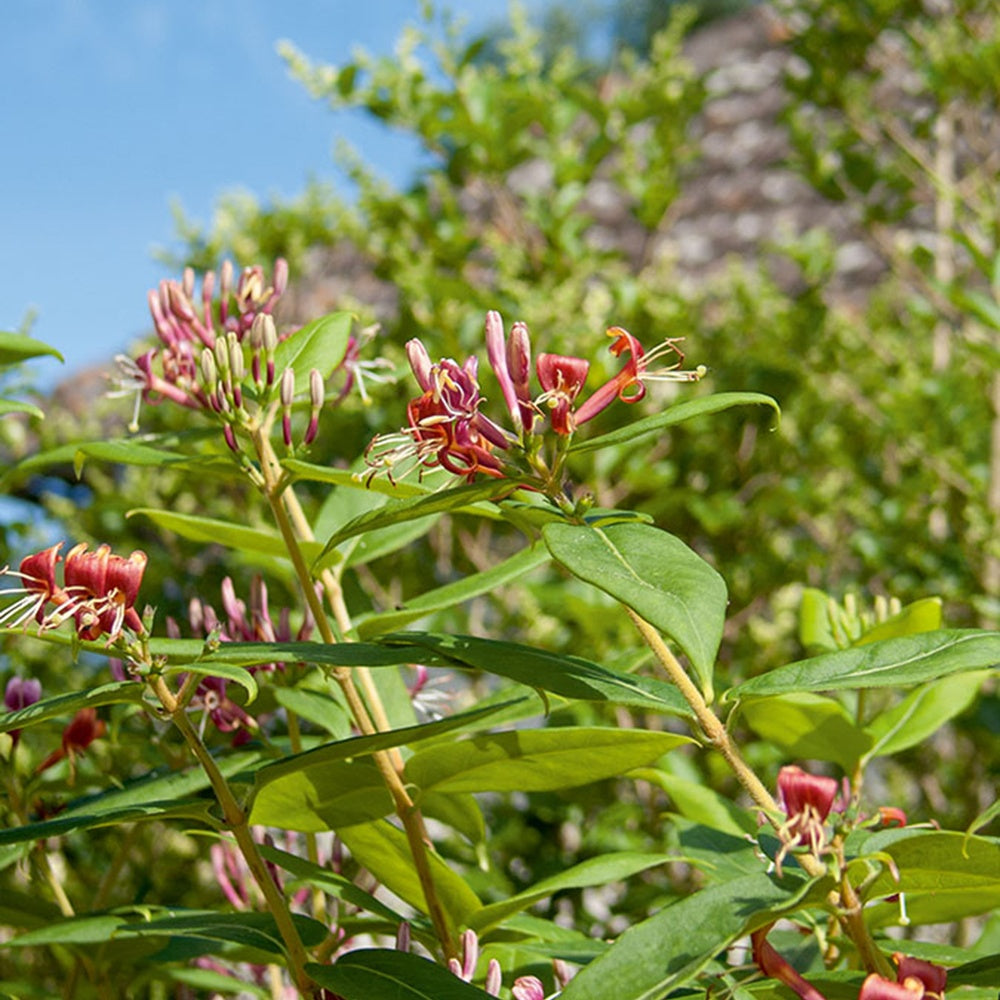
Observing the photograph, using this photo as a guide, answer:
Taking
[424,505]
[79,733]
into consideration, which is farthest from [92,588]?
[79,733]

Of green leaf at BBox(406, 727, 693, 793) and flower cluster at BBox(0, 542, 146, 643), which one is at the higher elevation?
flower cluster at BBox(0, 542, 146, 643)

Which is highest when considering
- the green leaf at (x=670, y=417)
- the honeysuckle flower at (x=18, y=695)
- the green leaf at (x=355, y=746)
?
the green leaf at (x=670, y=417)

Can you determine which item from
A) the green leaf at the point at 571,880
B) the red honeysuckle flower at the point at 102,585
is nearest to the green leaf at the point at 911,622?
the green leaf at the point at 571,880

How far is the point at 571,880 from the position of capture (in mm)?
952

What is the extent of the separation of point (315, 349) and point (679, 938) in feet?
2.20

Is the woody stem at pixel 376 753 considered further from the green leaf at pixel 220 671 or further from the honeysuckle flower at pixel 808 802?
the honeysuckle flower at pixel 808 802

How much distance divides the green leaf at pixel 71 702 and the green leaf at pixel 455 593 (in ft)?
0.86

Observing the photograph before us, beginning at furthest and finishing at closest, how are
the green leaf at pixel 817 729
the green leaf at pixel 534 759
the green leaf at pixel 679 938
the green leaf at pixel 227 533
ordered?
the green leaf at pixel 817 729 → the green leaf at pixel 227 533 → the green leaf at pixel 534 759 → the green leaf at pixel 679 938

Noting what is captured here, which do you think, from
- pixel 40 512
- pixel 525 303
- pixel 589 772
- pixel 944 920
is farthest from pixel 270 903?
pixel 40 512

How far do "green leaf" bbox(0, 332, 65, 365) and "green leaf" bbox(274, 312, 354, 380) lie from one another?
0.65 feet

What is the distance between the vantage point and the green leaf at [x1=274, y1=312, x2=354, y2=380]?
1.14 m

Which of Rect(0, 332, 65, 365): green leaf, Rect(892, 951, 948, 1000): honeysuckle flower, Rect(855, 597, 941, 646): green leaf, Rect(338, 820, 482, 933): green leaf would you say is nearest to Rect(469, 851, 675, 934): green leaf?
Rect(338, 820, 482, 933): green leaf

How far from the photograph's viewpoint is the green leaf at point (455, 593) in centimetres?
100

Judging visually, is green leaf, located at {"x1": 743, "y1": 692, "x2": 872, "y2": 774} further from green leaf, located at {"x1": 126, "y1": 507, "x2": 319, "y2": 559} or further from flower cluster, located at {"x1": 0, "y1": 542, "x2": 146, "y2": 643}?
flower cluster, located at {"x1": 0, "y1": 542, "x2": 146, "y2": 643}
